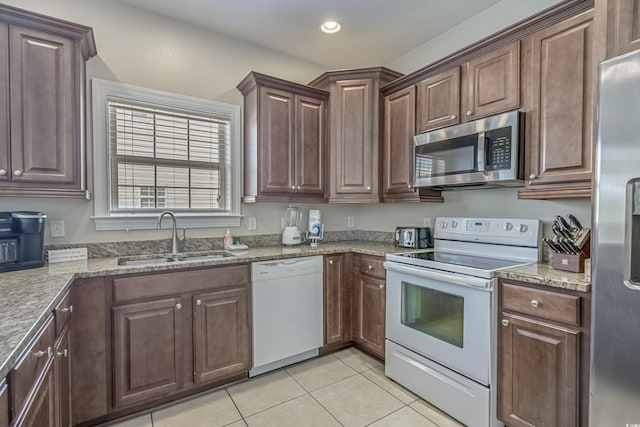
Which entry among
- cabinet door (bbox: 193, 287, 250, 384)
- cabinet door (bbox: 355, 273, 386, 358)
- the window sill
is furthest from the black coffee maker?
cabinet door (bbox: 355, 273, 386, 358)

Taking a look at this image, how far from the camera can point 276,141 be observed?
8.92 ft

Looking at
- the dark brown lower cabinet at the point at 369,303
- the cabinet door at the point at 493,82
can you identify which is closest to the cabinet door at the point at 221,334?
the dark brown lower cabinet at the point at 369,303

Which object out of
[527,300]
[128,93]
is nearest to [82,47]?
[128,93]

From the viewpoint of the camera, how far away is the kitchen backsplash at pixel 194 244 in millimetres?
2259

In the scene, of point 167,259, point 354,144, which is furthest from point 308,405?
point 354,144

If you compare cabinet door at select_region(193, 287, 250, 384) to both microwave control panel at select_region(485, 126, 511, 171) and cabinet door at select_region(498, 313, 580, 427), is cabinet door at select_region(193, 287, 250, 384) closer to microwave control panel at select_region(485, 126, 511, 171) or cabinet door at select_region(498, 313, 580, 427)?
cabinet door at select_region(498, 313, 580, 427)

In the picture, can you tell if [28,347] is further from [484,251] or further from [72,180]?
[484,251]

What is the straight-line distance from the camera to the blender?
9.62ft

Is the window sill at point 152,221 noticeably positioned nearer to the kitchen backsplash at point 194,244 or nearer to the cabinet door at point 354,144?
the kitchen backsplash at point 194,244

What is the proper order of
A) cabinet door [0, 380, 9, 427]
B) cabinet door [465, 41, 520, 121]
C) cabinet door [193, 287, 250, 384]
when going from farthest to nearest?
cabinet door [193, 287, 250, 384]
cabinet door [465, 41, 520, 121]
cabinet door [0, 380, 9, 427]

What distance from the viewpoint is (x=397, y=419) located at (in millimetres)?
1900

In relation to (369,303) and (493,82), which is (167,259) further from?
(493,82)

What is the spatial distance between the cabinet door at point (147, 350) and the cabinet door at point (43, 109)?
2.95ft

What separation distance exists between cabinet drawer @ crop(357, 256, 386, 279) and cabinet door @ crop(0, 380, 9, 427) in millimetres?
2127
